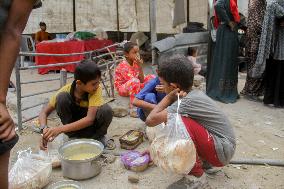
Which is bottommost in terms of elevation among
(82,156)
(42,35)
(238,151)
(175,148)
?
(238,151)

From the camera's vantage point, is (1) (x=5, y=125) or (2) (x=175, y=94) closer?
(1) (x=5, y=125)

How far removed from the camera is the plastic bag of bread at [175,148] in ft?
7.72

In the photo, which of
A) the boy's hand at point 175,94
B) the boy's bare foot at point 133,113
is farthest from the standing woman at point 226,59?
the boy's hand at point 175,94

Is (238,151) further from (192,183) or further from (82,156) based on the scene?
(82,156)

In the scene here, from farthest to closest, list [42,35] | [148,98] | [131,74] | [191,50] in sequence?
[42,35]
[191,50]
[131,74]
[148,98]

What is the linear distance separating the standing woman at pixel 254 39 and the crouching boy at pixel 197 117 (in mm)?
3177

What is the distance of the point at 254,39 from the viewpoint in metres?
5.39

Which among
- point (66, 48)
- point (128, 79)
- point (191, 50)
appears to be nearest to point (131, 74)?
point (128, 79)

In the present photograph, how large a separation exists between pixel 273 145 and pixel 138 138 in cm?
147

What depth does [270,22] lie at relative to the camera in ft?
16.4

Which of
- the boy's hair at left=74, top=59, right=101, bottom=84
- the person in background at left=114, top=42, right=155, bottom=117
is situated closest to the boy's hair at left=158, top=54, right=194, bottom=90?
the boy's hair at left=74, top=59, right=101, bottom=84

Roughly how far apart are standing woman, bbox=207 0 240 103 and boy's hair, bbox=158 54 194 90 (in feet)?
10.2

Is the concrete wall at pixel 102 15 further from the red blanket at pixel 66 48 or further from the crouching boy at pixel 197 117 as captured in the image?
the crouching boy at pixel 197 117

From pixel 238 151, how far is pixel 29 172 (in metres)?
2.04
